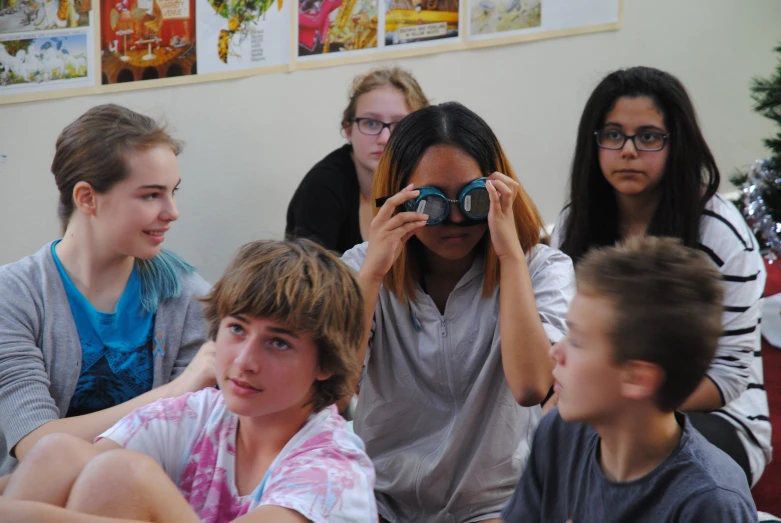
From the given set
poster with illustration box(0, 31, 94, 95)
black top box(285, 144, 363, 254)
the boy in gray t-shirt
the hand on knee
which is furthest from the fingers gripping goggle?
poster with illustration box(0, 31, 94, 95)

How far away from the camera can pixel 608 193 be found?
225cm

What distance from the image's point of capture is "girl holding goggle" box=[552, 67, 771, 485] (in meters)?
1.89

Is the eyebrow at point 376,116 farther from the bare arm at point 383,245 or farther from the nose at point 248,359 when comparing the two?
the nose at point 248,359

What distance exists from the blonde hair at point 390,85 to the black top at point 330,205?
0.44 feet

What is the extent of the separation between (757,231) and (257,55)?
5.19 ft

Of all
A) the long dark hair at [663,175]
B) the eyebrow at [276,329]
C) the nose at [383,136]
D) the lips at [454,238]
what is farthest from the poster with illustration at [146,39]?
the eyebrow at [276,329]

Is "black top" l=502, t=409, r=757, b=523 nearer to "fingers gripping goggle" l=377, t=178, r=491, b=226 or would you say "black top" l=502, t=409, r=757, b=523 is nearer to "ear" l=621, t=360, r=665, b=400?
"ear" l=621, t=360, r=665, b=400

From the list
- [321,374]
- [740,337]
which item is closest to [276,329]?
[321,374]

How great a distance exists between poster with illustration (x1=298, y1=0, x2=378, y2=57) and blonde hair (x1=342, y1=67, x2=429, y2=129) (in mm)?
200

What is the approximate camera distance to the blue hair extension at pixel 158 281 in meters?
1.92

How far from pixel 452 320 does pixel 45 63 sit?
4.93ft

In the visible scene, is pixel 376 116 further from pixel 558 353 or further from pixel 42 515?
pixel 42 515

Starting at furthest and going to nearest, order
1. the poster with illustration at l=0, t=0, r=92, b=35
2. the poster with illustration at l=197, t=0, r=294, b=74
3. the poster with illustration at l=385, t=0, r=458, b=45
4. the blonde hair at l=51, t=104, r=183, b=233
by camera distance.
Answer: the poster with illustration at l=385, t=0, r=458, b=45, the poster with illustration at l=197, t=0, r=294, b=74, the poster with illustration at l=0, t=0, r=92, b=35, the blonde hair at l=51, t=104, r=183, b=233

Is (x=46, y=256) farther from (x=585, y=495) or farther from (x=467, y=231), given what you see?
(x=585, y=495)
